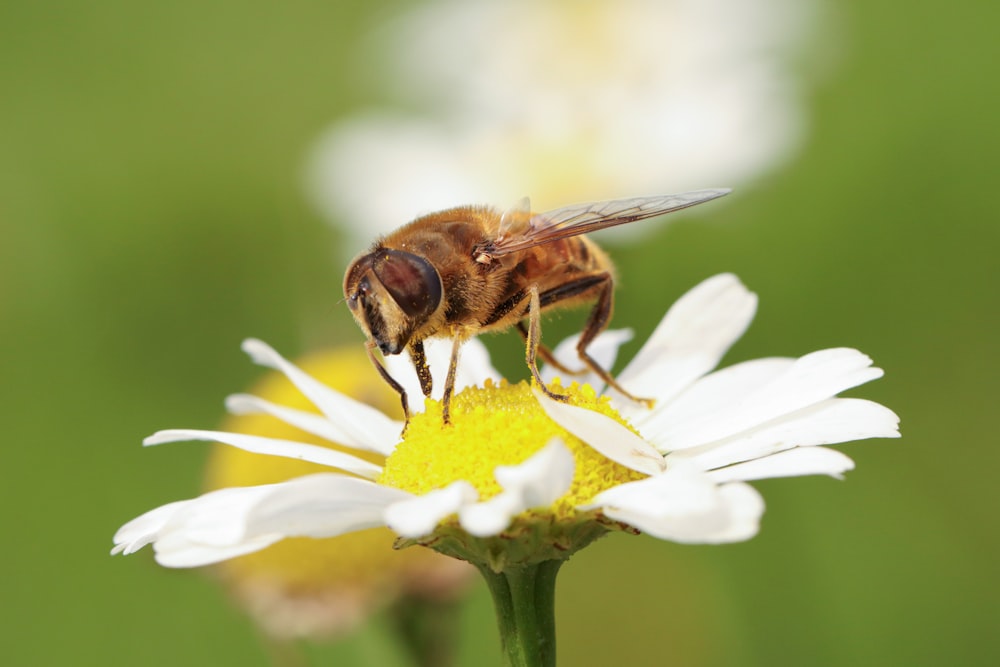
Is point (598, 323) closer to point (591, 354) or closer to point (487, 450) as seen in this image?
point (591, 354)

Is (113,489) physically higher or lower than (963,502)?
higher

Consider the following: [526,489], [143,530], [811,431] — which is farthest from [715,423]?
[143,530]

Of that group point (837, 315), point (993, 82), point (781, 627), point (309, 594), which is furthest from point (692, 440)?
point (993, 82)

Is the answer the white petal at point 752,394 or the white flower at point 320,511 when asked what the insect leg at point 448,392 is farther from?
the white petal at point 752,394

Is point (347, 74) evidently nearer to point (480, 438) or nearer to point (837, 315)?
point (837, 315)

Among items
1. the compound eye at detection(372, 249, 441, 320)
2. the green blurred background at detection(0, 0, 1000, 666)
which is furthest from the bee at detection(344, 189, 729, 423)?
the green blurred background at detection(0, 0, 1000, 666)

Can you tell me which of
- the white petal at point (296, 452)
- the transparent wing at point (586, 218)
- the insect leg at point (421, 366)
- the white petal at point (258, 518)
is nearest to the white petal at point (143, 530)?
the white petal at point (258, 518)
